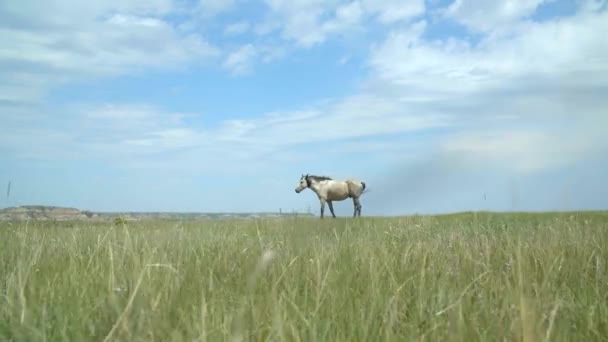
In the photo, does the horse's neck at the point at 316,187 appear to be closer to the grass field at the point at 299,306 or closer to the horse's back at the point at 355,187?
the horse's back at the point at 355,187

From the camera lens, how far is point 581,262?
4770 millimetres

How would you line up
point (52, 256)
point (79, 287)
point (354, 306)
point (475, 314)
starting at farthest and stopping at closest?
point (52, 256) < point (79, 287) < point (354, 306) < point (475, 314)

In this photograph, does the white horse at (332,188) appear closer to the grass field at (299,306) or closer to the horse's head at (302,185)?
the horse's head at (302,185)

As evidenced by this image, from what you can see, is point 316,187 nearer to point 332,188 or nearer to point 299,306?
point 332,188

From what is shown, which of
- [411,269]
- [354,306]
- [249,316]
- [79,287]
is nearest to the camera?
[249,316]

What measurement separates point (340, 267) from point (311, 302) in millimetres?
1082

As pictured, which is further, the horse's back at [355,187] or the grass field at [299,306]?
the horse's back at [355,187]

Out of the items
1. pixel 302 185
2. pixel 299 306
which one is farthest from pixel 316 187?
pixel 299 306

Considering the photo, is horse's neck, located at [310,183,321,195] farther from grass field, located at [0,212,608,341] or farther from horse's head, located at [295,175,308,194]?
grass field, located at [0,212,608,341]

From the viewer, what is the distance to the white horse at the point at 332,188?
37.2 meters

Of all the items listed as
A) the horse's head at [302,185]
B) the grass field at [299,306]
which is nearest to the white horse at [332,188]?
the horse's head at [302,185]

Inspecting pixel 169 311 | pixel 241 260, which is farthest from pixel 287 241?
pixel 169 311

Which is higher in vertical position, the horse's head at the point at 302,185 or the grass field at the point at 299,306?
the horse's head at the point at 302,185

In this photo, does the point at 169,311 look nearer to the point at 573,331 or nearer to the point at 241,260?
the point at 573,331
